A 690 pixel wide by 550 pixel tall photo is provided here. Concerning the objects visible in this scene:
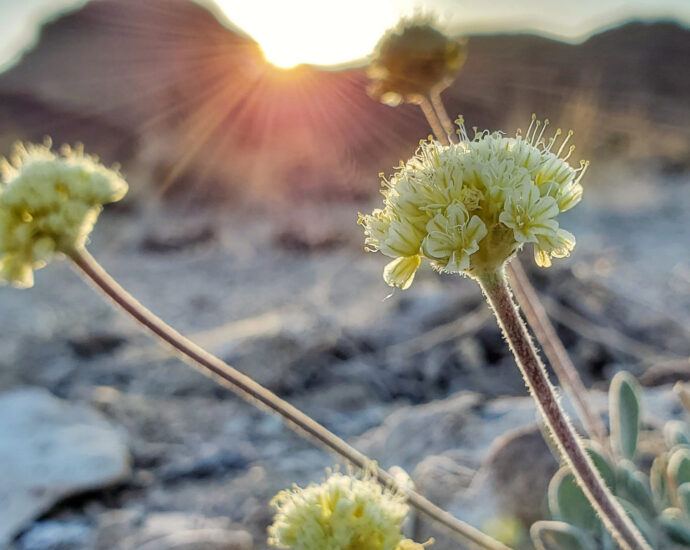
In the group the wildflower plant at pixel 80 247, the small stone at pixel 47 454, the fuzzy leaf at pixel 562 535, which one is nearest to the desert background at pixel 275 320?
the small stone at pixel 47 454

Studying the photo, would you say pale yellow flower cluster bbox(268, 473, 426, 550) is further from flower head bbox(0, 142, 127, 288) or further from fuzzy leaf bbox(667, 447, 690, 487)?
flower head bbox(0, 142, 127, 288)

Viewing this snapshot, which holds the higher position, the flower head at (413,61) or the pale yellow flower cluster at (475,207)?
the flower head at (413,61)

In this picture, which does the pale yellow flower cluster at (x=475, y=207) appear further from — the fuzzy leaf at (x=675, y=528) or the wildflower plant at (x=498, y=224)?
the fuzzy leaf at (x=675, y=528)

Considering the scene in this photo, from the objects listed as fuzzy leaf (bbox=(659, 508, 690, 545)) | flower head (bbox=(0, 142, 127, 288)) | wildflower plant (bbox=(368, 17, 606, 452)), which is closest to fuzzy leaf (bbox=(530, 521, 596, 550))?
fuzzy leaf (bbox=(659, 508, 690, 545))

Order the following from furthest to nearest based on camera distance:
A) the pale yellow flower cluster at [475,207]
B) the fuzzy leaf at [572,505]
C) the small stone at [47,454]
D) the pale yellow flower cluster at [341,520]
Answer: the small stone at [47,454] → the fuzzy leaf at [572,505] → the pale yellow flower cluster at [341,520] → the pale yellow flower cluster at [475,207]

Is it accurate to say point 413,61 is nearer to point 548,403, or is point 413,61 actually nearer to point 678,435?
point 678,435

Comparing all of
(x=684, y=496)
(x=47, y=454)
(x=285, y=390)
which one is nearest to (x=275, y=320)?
(x=285, y=390)

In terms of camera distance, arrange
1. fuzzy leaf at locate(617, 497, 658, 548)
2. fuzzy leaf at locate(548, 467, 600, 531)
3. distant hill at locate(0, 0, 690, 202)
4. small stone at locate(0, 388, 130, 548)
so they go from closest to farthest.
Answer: fuzzy leaf at locate(617, 497, 658, 548) → fuzzy leaf at locate(548, 467, 600, 531) → small stone at locate(0, 388, 130, 548) → distant hill at locate(0, 0, 690, 202)
